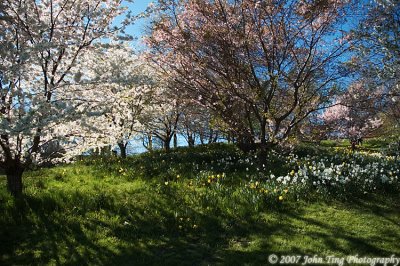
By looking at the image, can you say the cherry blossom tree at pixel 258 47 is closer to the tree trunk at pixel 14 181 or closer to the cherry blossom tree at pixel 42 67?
the cherry blossom tree at pixel 42 67

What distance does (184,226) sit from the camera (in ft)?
22.0

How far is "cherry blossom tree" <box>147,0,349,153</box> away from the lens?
9.20m

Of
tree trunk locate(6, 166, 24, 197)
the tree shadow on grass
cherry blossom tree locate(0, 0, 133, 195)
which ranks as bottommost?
the tree shadow on grass

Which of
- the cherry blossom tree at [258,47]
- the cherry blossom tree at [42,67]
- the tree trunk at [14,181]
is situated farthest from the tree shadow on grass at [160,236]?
the cherry blossom tree at [258,47]

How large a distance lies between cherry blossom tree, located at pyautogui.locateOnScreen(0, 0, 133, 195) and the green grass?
140cm

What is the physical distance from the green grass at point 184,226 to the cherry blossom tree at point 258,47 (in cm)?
267

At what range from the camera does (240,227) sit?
6.61 m

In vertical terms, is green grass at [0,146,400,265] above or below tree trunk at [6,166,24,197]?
below

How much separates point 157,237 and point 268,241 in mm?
1962

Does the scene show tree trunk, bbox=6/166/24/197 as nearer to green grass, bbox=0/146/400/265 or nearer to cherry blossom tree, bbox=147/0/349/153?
green grass, bbox=0/146/400/265

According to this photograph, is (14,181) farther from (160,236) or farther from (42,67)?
(160,236)

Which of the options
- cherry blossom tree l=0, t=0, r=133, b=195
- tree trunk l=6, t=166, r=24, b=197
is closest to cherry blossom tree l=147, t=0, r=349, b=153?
cherry blossom tree l=0, t=0, r=133, b=195

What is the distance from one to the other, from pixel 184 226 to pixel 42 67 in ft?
13.2

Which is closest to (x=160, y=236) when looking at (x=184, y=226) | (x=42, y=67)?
(x=184, y=226)
